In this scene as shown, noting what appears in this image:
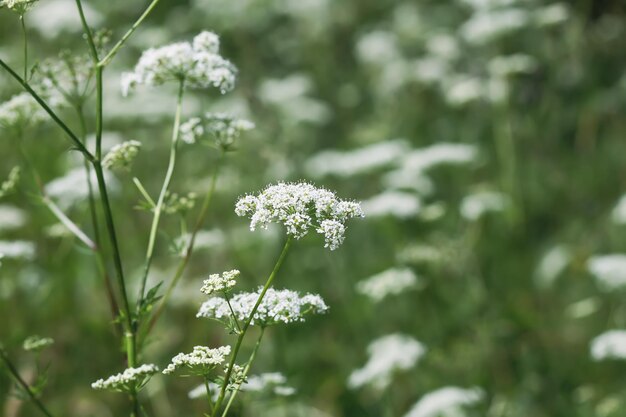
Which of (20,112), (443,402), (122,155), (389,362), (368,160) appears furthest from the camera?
(368,160)

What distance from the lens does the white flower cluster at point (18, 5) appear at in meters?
2.61

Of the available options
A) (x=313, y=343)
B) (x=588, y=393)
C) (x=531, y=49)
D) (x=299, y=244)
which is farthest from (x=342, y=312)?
(x=531, y=49)

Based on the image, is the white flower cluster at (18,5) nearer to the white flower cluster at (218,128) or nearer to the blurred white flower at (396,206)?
the white flower cluster at (218,128)

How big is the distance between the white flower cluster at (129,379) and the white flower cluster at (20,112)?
1539 millimetres

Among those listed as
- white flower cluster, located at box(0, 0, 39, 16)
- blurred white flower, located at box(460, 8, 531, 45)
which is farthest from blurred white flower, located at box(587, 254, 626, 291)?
white flower cluster, located at box(0, 0, 39, 16)

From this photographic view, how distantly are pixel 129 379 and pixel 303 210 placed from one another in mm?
759

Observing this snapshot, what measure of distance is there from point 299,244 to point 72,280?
214 cm

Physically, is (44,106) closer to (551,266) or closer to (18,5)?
(18,5)

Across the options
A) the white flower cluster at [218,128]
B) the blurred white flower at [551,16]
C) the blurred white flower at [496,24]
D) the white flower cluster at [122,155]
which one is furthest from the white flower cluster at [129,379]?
the blurred white flower at [551,16]

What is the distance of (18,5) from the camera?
2.68m

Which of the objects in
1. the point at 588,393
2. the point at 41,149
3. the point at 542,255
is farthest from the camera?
the point at 41,149

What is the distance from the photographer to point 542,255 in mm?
8008

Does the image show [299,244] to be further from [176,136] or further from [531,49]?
[531,49]

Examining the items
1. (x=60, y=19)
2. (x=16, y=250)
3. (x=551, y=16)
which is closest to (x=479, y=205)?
(x=551, y=16)
